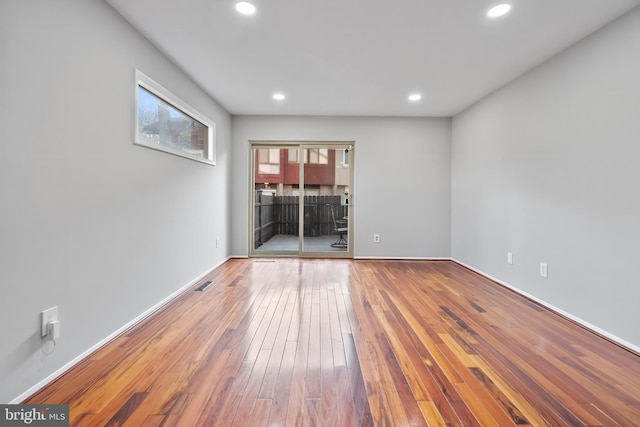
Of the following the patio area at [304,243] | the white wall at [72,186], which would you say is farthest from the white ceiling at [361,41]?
the patio area at [304,243]

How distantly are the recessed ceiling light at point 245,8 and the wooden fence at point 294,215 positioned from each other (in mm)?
3965

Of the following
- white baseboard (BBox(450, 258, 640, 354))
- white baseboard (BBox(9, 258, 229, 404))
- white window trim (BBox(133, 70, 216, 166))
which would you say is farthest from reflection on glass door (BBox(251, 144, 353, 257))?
white baseboard (BBox(450, 258, 640, 354))

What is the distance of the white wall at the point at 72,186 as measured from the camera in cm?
140

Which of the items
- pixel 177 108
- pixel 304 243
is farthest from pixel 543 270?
pixel 304 243

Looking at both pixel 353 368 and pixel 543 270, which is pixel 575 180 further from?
pixel 353 368

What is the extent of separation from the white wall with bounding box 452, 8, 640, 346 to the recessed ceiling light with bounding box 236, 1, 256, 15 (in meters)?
2.72

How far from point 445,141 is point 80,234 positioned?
493 cm

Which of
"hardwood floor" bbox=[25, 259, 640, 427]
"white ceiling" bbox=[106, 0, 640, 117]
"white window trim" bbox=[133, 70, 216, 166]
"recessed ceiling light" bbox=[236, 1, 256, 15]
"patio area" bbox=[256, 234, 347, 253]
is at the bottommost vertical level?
"hardwood floor" bbox=[25, 259, 640, 427]

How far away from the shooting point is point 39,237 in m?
1.53

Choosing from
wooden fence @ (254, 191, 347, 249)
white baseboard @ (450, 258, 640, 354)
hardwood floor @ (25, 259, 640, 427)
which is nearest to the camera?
hardwood floor @ (25, 259, 640, 427)

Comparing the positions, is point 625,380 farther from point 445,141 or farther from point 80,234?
point 445,141

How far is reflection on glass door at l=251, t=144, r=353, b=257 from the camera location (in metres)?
5.01

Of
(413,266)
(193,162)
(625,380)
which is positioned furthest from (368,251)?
(625,380)

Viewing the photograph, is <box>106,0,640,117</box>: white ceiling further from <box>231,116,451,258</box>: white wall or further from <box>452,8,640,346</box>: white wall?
<box>231,116,451,258</box>: white wall
